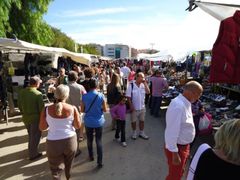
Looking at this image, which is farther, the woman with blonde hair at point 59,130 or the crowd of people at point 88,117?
the woman with blonde hair at point 59,130

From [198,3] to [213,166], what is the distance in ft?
7.51

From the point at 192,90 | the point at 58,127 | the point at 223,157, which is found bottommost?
the point at 58,127

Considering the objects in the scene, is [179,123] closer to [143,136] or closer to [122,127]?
[122,127]

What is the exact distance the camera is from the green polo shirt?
19.3ft

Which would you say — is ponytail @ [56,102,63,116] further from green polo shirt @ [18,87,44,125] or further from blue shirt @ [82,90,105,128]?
green polo shirt @ [18,87,44,125]

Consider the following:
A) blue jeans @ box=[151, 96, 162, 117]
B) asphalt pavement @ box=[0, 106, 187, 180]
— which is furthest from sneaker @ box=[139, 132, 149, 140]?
blue jeans @ box=[151, 96, 162, 117]

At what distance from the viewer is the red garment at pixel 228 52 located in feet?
10.9

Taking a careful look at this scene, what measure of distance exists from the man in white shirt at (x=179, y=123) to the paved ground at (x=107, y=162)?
174 cm

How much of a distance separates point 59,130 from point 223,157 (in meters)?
2.77

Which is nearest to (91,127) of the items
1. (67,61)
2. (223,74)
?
(223,74)

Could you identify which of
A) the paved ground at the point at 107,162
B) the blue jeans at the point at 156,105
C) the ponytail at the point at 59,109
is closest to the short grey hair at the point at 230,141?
the ponytail at the point at 59,109

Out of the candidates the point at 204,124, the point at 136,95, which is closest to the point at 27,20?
the point at 136,95

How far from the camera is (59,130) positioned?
4.32 meters

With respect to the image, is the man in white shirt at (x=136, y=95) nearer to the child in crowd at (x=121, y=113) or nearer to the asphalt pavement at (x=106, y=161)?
the child in crowd at (x=121, y=113)
